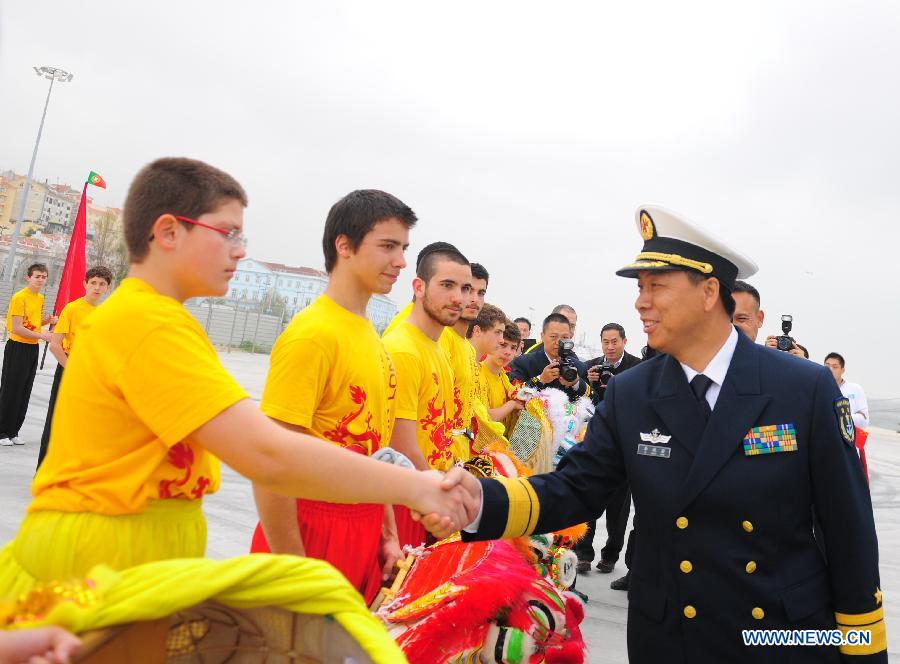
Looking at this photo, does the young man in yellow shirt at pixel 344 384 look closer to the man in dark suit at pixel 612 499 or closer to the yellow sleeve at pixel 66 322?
the man in dark suit at pixel 612 499

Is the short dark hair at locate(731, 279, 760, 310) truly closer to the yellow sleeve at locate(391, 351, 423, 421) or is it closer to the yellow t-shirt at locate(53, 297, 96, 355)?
the yellow sleeve at locate(391, 351, 423, 421)

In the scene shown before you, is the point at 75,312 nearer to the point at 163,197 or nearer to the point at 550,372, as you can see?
the point at 550,372

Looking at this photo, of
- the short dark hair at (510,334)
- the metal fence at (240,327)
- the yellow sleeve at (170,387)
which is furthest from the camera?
the metal fence at (240,327)

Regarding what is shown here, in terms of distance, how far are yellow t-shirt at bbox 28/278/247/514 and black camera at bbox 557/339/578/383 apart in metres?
5.05

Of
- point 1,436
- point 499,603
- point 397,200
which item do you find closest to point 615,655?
point 499,603

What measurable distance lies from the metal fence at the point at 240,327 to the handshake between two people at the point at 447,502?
115 ft

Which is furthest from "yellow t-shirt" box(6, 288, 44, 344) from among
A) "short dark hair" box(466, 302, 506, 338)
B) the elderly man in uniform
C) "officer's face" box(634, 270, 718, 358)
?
"officer's face" box(634, 270, 718, 358)

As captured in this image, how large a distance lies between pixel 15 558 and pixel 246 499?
583 cm

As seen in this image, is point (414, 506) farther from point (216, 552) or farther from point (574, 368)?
point (574, 368)

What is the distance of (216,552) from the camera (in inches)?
209

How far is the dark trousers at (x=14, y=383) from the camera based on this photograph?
8.34 meters

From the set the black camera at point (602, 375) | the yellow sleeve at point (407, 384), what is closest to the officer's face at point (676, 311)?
the yellow sleeve at point (407, 384)

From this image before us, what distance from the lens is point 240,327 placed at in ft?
125

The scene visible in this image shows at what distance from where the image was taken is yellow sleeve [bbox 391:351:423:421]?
3287 mm
